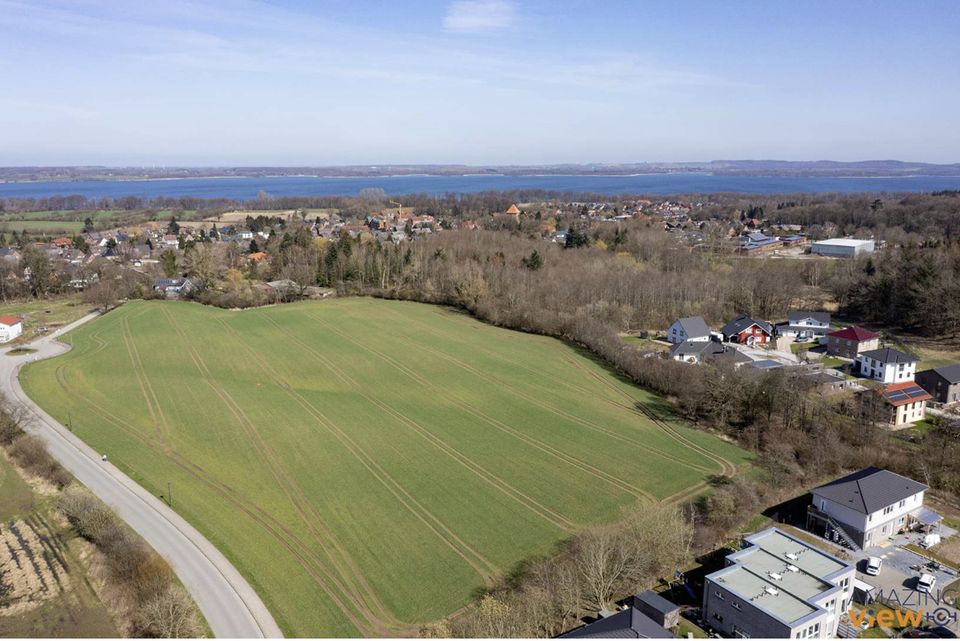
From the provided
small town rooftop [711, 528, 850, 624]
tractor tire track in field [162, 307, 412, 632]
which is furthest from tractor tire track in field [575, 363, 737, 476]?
tractor tire track in field [162, 307, 412, 632]

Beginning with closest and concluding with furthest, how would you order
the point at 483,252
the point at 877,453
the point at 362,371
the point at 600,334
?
the point at 877,453 → the point at 362,371 → the point at 600,334 → the point at 483,252

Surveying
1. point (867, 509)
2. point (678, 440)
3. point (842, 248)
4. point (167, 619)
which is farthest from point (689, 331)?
point (842, 248)

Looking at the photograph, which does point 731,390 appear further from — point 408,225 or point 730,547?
point 408,225

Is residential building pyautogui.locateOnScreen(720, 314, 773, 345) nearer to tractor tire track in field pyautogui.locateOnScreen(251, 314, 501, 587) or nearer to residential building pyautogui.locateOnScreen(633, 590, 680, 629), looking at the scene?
tractor tire track in field pyautogui.locateOnScreen(251, 314, 501, 587)

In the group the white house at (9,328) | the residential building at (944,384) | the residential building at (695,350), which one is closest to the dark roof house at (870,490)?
the residential building at (944,384)

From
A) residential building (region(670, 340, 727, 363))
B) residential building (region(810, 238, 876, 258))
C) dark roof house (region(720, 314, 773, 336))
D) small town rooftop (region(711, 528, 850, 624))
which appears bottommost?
small town rooftop (region(711, 528, 850, 624))

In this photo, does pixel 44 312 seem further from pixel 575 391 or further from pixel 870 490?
pixel 870 490

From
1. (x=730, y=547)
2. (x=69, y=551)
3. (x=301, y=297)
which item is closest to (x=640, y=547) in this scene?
(x=730, y=547)
